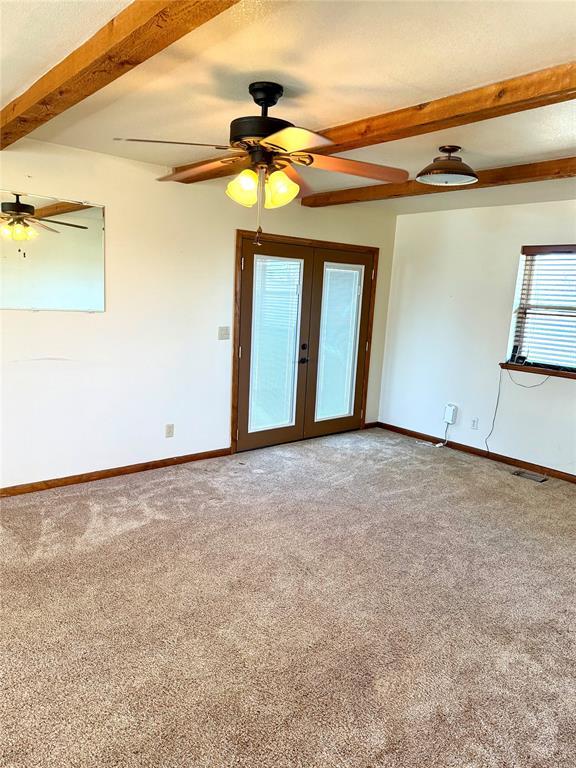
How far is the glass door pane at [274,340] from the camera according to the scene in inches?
187

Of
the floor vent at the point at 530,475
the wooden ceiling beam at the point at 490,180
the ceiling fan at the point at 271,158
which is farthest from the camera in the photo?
the floor vent at the point at 530,475

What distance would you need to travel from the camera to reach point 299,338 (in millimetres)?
5109

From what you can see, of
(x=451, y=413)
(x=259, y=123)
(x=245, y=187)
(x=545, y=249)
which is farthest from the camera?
(x=451, y=413)

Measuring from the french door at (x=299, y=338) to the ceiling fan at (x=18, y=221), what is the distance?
1.70m

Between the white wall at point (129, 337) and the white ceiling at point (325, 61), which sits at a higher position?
the white ceiling at point (325, 61)

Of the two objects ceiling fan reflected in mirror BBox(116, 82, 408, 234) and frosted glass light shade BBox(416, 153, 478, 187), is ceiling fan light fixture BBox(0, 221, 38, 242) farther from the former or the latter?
frosted glass light shade BBox(416, 153, 478, 187)

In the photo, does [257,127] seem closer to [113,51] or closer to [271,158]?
[271,158]

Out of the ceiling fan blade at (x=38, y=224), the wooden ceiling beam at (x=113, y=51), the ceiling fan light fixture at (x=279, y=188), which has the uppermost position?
the wooden ceiling beam at (x=113, y=51)

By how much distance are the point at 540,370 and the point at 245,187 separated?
3.41 metres

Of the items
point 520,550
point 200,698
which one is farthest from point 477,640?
point 200,698

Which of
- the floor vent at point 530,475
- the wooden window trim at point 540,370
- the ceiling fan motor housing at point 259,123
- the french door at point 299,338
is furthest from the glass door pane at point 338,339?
the ceiling fan motor housing at point 259,123

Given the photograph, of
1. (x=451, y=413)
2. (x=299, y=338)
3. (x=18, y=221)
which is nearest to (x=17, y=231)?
(x=18, y=221)

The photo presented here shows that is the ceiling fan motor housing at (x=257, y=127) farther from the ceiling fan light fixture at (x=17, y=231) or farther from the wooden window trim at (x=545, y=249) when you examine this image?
the wooden window trim at (x=545, y=249)

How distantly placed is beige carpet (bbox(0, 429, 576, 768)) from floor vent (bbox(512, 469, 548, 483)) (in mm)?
459
